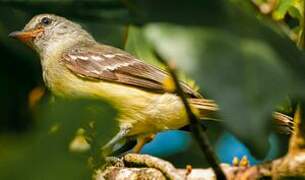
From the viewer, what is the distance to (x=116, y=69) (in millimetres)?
4938

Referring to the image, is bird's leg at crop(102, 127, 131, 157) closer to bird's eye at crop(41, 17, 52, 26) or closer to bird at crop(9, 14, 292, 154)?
bird at crop(9, 14, 292, 154)

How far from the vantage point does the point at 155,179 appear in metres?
2.20

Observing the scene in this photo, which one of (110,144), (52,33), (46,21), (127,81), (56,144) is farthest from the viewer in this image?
(52,33)

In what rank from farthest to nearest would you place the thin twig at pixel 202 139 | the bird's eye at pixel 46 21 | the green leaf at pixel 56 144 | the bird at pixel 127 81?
the bird's eye at pixel 46 21
the bird at pixel 127 81
the thin twig at pixel 202 139
the green leaf at pixel 56 144

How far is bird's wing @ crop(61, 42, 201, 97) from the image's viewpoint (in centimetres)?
471

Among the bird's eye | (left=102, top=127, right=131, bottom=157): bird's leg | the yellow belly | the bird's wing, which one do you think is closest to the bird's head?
the bird's eye

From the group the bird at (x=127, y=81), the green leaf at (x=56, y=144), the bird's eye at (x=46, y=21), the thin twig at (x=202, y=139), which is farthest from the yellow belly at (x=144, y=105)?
the green leaf at (x=56, y=144)

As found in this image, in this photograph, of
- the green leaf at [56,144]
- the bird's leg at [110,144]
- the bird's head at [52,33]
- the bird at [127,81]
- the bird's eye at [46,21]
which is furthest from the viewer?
the bird's eye at [46,21]

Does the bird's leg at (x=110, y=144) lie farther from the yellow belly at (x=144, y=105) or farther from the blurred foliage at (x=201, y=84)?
the yellow belly at (x=144, y=105)

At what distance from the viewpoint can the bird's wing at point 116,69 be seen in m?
4.71

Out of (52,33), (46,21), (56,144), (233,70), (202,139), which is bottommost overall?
(52,33)

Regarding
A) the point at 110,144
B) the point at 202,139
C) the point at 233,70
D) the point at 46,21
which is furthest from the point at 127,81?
the point at 233,70

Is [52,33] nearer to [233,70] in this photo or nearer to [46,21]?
[46,21]

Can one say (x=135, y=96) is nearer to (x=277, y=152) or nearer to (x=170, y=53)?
(x=277, y=152)
